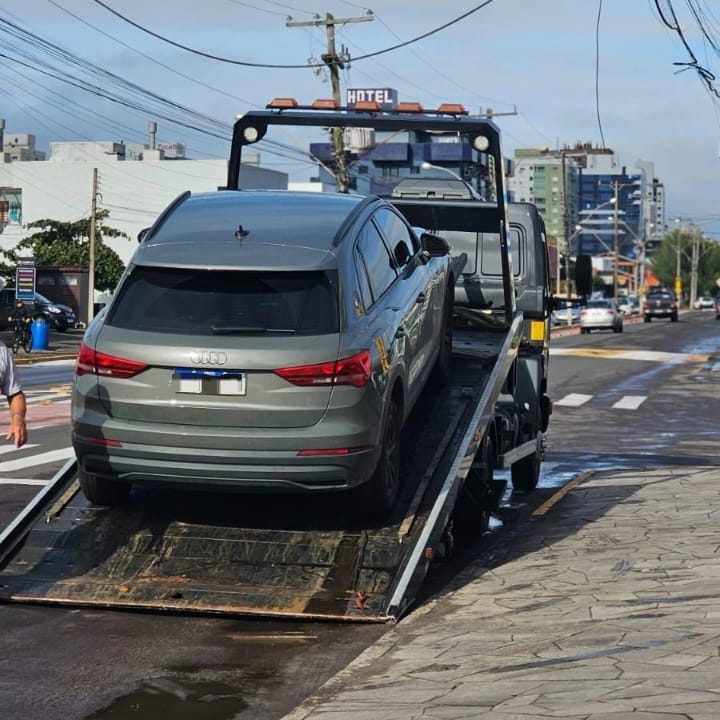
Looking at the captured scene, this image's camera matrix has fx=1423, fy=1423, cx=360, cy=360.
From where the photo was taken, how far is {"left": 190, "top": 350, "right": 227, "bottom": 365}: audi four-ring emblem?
303 inches

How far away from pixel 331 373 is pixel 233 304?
71 cm

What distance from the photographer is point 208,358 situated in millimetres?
7691

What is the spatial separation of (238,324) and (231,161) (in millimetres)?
4334

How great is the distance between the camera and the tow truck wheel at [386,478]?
26.6 ft

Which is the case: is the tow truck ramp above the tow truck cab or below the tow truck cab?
below

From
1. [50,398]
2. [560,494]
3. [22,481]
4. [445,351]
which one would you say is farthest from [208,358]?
[50,398]

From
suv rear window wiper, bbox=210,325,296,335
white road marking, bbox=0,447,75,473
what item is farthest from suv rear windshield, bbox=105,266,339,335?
white road marking, bbox=0,447,75,473

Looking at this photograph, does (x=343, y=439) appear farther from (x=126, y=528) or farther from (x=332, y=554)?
(x=126, y=528)

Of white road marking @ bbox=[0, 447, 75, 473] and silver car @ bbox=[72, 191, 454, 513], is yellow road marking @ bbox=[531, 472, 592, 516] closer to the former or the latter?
silver car @ bbox=[72, 191, 454, 513]

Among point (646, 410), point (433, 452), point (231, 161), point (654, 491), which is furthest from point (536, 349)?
point (646, 410)

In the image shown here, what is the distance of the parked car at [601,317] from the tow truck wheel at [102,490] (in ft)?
170

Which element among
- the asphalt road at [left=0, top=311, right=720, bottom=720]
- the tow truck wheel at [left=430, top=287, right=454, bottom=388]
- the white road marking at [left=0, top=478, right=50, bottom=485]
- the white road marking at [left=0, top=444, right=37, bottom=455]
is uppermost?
the tow truck wheel at [left=430, top=287, right=454, bottom=388]

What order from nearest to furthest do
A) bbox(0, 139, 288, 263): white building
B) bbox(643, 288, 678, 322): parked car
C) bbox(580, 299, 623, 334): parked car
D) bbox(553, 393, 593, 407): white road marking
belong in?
bbox(553, 393, 593, 407): white road marking
bbox(580, 299, 623, 334): parked car
bbox(643, 288, 678, 322): parked car
bbox(0, 139, 288, 263): white building

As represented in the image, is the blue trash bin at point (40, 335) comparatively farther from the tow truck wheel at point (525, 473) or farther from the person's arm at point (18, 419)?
the person's arm at point (18, 419)
